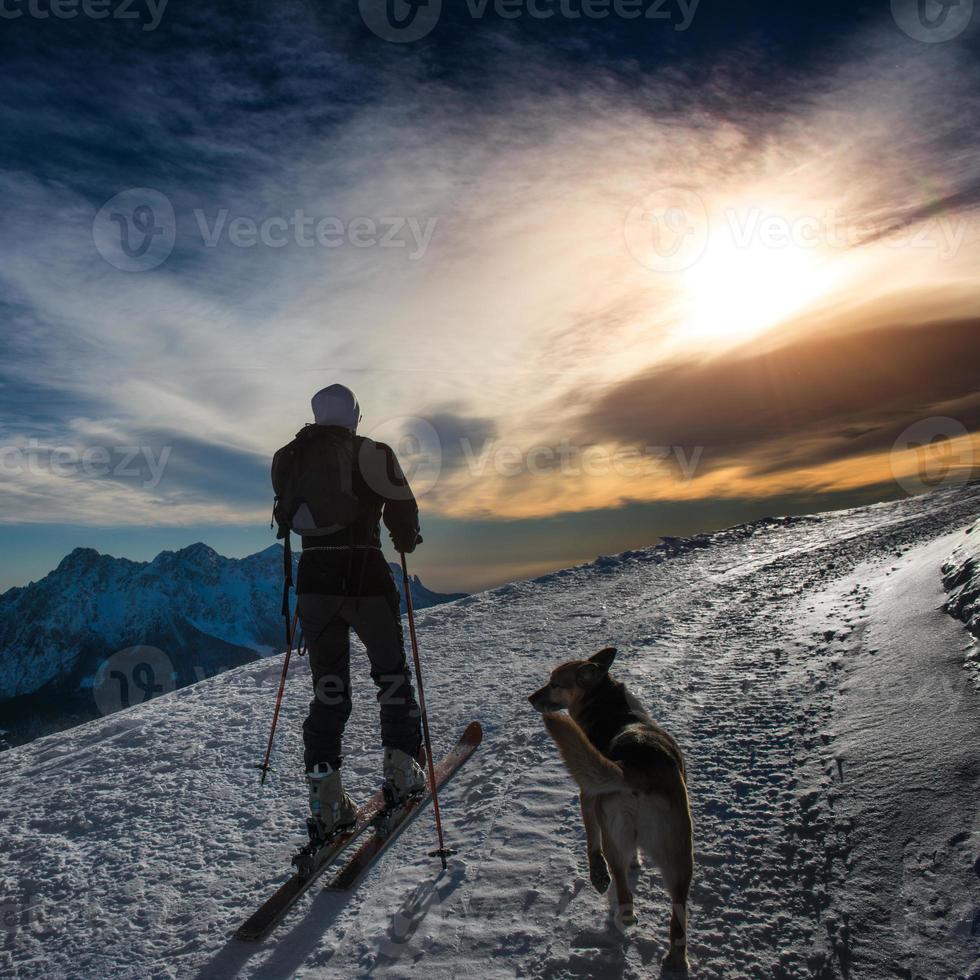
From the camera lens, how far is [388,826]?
5.17 m

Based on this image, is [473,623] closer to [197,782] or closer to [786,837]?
[197,782]

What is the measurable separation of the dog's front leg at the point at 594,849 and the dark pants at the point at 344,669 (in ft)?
6.00

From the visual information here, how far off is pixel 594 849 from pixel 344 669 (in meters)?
2.42

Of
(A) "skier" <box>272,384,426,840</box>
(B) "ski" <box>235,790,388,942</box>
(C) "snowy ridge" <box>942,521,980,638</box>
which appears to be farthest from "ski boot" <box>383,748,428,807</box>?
(C) "snowy ridge" <box>942,521,980,638</box>

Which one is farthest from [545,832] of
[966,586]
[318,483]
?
[966,586]

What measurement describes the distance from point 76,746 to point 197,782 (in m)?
2.73

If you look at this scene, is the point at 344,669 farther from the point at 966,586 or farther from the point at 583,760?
the point at 966,586

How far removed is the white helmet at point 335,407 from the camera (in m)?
5.39

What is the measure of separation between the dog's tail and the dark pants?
2.14m

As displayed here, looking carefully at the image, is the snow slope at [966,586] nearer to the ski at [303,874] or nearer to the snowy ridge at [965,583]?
the snowy ridge at [965,583]

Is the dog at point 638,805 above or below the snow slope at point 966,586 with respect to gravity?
below

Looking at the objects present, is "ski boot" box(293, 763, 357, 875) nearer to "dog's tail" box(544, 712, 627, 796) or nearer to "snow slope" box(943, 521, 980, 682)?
"dog's tail" box(544, 712, 627, 796)

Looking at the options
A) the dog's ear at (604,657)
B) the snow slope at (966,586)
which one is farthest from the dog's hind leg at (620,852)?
the snow slope at (966,586)

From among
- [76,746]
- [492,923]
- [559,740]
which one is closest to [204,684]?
[76,746]
